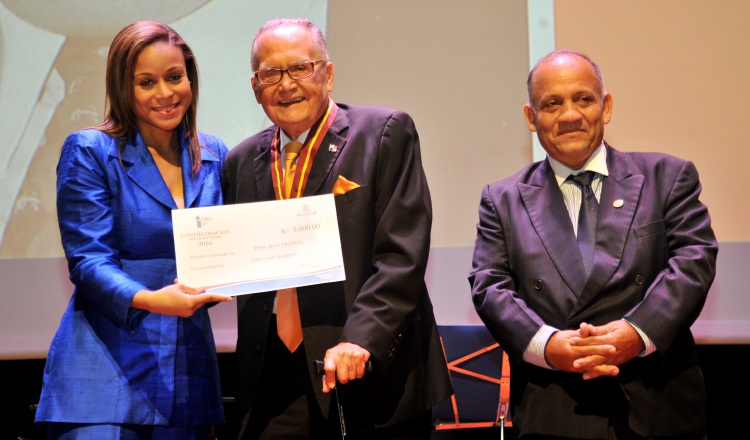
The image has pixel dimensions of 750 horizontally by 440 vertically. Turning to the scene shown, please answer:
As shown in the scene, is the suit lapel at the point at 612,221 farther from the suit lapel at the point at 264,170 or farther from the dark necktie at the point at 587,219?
the suit lapel at the point at 264,170

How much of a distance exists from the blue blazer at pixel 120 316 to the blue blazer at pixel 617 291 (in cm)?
85

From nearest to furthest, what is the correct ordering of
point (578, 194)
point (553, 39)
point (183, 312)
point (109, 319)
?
1. point (183, 312)
2. point (109, 319)
3. point (578, 194)
4. point (553, 39)

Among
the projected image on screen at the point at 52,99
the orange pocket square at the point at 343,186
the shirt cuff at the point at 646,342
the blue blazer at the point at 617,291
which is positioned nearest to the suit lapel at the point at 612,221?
the blue blazer at the point at 617,291

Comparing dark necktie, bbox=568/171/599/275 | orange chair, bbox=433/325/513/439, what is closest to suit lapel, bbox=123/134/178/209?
dark necktie, bbox=568/171/599/275

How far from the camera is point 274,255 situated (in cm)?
212

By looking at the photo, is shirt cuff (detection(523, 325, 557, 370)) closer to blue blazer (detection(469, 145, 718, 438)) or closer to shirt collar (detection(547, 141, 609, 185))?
blue blazer (detection(469, 145, 718, 438))

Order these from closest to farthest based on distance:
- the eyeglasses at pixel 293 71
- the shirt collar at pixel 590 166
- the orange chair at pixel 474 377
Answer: the eyeglasses at pixel 293 71 → the shirt collar at pixel 590 166 → the orange chair at pixel 474 377

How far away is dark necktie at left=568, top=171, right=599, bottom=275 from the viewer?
2.30m

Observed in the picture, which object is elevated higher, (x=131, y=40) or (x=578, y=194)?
(x=131, y=40)

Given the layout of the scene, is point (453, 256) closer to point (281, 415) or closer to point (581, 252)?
point (581, 252)

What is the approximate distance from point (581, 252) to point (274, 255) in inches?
34.2

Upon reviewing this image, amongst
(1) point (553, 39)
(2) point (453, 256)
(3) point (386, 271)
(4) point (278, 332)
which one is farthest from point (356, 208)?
(1) point (553, 39)

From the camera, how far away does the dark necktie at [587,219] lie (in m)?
2.30

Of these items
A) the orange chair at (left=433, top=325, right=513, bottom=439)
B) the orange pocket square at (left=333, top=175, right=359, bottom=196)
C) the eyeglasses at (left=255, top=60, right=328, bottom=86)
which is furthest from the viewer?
the orange chair at (left=433, top=325, right=513, bottom=439)
